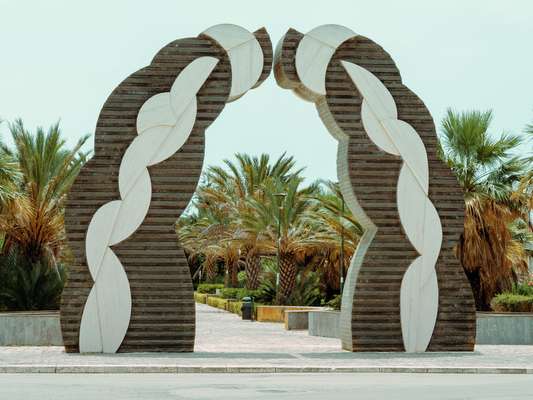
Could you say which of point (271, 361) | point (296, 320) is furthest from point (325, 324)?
point (271, 361)

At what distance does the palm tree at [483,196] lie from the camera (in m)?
27.6

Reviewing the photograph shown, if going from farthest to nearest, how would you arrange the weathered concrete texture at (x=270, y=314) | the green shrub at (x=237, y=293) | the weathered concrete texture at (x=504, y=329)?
the green shrub at (x=237, y=293) → the weathered concrete texture at (x=270, y=314) → the weathered concrete texture at (x=504, y=329)

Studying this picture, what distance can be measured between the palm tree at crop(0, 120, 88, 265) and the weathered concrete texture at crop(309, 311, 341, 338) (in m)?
7.53

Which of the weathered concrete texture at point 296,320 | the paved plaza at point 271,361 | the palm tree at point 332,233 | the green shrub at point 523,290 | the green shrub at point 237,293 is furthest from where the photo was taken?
the green shrub at point 237,293

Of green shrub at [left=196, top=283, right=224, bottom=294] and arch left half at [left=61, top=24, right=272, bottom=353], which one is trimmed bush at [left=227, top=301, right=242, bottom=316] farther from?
arch left half at [left=61, top=24, right=272, bottom=353]

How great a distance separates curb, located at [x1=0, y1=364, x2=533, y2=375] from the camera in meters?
15.6

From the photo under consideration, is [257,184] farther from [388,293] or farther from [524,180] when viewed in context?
[388,293]

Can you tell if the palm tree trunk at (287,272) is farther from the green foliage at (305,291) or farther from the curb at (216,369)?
the curb at (216,369)

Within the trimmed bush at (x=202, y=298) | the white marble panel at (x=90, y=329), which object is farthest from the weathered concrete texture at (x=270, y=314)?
→ the trimmed bush at (x=202, y=298)

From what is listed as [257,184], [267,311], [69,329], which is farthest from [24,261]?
[257,184]

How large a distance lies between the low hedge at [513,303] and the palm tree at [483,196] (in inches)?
44.3

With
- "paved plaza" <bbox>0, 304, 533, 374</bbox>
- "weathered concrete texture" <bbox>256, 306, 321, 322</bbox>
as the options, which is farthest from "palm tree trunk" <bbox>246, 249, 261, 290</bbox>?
"paved plaza" <bbox>0, 304, 533, 374</bbox>

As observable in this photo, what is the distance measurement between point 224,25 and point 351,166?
12.1ft

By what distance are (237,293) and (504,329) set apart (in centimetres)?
2539
